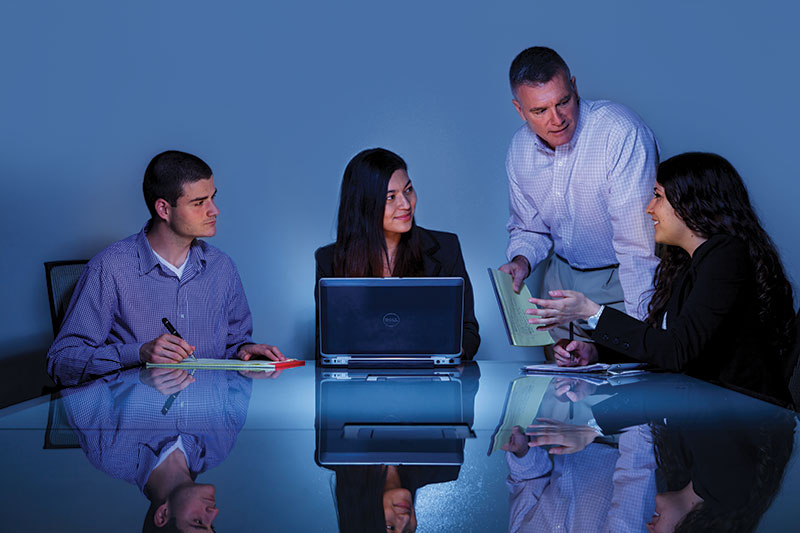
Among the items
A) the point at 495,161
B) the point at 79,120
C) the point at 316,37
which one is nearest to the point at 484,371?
the point at 495,161

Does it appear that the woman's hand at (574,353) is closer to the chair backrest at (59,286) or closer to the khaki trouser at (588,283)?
the khaki trouser at (588,283)

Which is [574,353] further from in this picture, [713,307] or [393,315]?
[393,315]

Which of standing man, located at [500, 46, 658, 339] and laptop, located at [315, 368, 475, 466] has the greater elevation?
standing man, located at [500, 46, 658, 339]

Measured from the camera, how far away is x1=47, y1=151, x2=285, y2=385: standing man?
2391 millimetres

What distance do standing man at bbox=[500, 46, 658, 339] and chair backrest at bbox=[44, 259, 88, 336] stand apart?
162 centimetres

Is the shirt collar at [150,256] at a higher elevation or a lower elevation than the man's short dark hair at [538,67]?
lower

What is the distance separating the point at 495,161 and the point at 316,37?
3.62ft

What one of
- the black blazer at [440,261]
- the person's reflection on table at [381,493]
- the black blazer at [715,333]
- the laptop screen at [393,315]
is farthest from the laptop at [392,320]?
the person's reflection on table at [381,493]

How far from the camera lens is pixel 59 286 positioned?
2869 mm

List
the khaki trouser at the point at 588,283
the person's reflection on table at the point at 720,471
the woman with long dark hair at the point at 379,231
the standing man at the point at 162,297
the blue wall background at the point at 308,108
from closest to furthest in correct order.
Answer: the person's reflection on table at the point at 720,471
the standing man at the point at 162,297
the woman with long dark hair at the point at 379,231
the khaki trouser at the point at 588,283
the blue wall background at the point at 308,108

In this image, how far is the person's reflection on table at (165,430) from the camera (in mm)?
985

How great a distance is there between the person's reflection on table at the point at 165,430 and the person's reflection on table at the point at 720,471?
56 cm

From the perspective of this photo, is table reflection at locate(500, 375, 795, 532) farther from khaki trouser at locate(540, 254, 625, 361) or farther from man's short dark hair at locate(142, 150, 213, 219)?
man's short dark hair at locate(142, 150, 213, 219)

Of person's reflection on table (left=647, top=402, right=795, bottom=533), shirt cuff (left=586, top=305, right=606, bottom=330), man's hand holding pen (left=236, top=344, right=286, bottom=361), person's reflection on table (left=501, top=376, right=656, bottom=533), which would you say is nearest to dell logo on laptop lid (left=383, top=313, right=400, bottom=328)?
man's hand holding pen (left=236, top=344, right=286, bottom=361)
